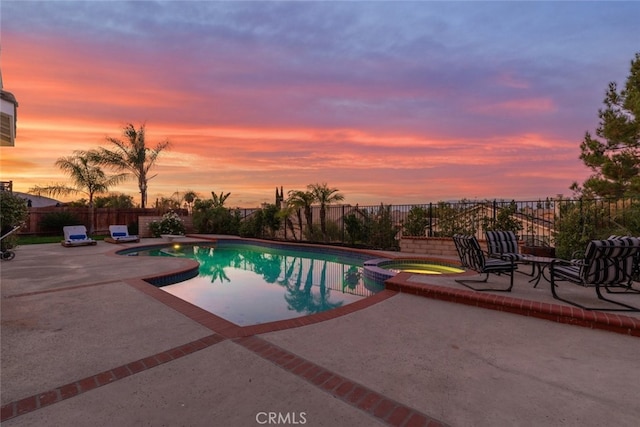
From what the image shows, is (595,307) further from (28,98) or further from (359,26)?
(28,98)

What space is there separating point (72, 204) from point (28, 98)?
1937 centimetres

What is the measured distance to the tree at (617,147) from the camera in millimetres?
12055

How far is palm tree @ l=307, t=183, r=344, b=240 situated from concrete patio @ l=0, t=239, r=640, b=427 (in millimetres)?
10830

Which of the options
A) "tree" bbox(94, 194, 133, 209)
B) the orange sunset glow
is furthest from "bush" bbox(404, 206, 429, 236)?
"tree" bbox(94, 194, 133, 209)

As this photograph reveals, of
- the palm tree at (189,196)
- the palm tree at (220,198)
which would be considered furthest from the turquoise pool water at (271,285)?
the palm tree at (189,196)

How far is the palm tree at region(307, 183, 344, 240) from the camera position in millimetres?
15898

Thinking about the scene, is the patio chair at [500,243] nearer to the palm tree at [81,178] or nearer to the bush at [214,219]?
the bush at [214,219]

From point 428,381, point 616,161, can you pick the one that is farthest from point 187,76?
point 616,161

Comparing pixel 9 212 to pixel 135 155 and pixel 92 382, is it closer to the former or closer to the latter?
pixel 92 382

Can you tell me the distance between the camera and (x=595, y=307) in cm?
451

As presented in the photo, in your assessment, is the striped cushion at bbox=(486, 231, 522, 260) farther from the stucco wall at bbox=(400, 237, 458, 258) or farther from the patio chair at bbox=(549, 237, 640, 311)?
the stucco wall at bbox=(400, 237, 458, 258)

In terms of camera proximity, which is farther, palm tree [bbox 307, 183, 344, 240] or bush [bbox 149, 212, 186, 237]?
bush [bbox 149, 212, 186, 237]

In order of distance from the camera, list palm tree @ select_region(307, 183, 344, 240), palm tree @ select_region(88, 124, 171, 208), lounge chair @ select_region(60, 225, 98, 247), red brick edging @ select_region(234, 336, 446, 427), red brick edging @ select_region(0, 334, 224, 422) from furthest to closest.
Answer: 1. palm tree @ select_region(88, 124, 171, 208)
2. palm tree @ select_region(307, 183, 344, 240)
3. lounge chair @ select_region(60, 225, 98, 247)
4. red brick edging @ select_region(0, 334, 224, 422)
5. red brick edging @ select_region(234, 336, 446, 427)

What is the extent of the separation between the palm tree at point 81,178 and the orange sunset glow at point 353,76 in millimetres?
2965
